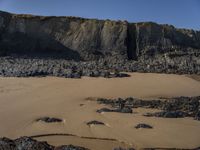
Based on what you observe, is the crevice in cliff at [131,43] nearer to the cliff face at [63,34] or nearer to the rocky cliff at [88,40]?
the rocky cliff at [88,40]

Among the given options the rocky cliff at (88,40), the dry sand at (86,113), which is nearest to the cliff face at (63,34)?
the rocky cliff at (88,40)

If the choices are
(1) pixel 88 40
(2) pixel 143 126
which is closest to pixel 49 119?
(2) pixel 143 126

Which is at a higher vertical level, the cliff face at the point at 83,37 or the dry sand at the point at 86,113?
the cliff face at the point at 83,37

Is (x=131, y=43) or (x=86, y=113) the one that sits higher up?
(x=131, y=43)

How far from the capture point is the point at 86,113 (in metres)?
11.8

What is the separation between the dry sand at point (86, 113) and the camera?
9.83 metres

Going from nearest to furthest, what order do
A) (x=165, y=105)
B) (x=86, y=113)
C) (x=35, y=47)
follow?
(x=86, y=113) → (x=165, y=105) → (x=35, y=47)

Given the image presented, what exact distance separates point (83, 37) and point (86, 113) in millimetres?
16759

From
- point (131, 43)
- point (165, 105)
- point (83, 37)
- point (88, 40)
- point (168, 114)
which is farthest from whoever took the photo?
point (131, 43)

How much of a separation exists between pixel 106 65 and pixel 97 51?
19.9ft

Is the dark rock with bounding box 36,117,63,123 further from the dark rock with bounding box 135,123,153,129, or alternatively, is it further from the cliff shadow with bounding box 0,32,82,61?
the cliff shadow with bounding box 0,32,82,61

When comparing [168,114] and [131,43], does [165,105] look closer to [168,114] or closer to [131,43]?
[168,114]

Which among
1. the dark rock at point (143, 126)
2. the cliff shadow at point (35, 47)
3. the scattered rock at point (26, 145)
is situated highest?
the cliff shadow at point (35, 47)

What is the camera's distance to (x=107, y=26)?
2883 cm
